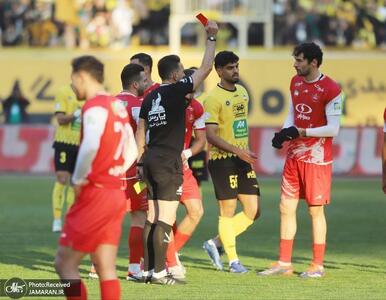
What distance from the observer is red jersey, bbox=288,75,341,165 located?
39.2 ft

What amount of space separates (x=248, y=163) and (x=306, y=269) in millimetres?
1347

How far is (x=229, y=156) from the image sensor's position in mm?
12594

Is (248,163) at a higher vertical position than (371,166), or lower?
higher

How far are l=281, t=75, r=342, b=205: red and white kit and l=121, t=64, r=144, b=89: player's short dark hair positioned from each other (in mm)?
1735

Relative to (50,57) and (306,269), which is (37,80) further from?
(306,269)

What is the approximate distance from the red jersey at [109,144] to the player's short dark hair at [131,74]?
10.5ft

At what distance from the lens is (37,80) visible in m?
31.9

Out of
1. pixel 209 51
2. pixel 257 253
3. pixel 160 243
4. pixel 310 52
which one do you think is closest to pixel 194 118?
pixel 310 52

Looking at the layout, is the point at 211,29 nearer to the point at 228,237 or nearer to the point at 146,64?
the point at 146,64

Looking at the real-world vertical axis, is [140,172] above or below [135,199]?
above

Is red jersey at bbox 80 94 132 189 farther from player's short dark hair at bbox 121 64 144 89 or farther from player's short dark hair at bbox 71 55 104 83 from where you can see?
player's short dark hair at bbox 121 64 144 89

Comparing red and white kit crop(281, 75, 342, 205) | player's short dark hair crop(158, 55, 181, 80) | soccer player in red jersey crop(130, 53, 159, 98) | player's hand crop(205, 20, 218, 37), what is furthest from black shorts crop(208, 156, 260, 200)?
player's hand crop(205, 20, 218, 37)

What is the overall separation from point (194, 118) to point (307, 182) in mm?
1412

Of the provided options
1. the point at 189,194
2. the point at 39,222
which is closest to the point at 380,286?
the point at 189,194
